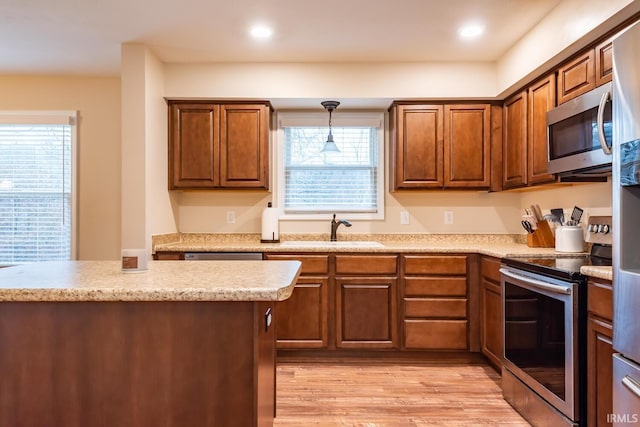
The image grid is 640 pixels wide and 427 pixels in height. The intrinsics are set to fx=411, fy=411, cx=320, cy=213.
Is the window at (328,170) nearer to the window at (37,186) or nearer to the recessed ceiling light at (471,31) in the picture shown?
the recessed ceiling light at (471,31)

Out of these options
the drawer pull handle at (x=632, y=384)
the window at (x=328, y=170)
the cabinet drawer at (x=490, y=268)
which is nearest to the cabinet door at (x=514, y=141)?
the cabinet drawer at (x=490, y=268)

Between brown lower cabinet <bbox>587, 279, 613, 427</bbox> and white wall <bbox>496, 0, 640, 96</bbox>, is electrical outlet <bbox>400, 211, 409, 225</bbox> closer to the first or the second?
white wall <bbox>496, 0, 640, 96</bbox>

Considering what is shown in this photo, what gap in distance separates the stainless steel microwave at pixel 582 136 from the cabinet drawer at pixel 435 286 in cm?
108

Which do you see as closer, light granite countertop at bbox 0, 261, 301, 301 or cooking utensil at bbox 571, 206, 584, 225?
light granite countertop at bbox 0, 261, 301, 301

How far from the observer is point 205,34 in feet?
9.52

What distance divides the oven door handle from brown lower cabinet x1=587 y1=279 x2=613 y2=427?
101 mm

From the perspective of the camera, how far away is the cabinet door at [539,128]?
2.71 meters

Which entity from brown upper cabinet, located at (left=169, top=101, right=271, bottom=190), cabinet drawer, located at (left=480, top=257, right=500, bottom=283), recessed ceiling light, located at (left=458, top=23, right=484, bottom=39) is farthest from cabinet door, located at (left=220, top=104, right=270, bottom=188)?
cabinet drawer, located at (left=480, top=257, right=500, bottom=283)

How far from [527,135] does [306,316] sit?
2123mm

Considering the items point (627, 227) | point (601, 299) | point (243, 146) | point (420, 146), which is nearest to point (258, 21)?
point (243, 146)

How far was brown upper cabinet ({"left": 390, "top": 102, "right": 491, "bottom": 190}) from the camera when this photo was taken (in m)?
3.41

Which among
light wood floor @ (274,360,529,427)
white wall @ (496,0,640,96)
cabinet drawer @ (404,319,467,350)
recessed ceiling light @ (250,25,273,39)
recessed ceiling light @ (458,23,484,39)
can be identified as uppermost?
recessed ceiling light @ (458,23,484,39)

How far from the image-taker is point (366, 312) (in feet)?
10.4

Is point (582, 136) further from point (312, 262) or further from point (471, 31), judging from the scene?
point (312, 262)
